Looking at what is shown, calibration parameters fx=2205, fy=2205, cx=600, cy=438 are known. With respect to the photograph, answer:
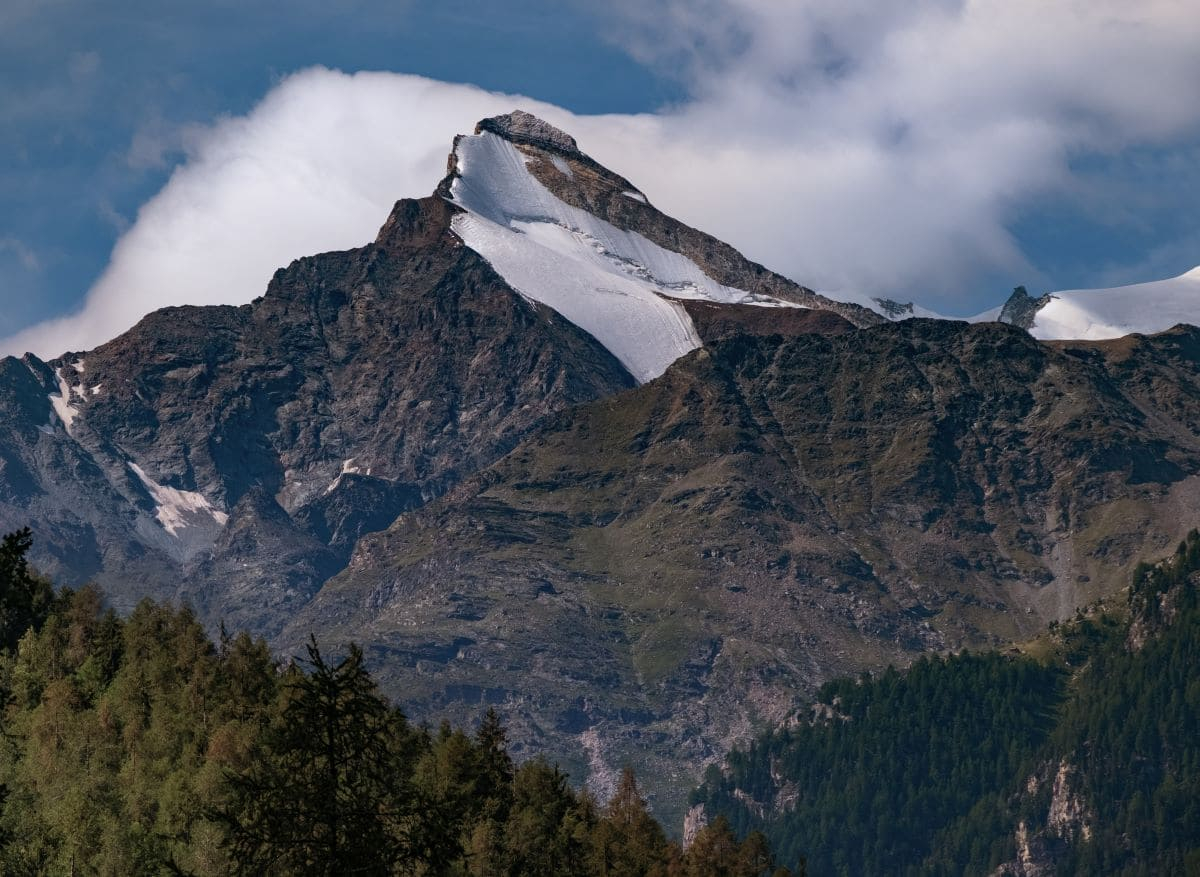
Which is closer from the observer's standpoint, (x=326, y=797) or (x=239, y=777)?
(x=326, y=797)

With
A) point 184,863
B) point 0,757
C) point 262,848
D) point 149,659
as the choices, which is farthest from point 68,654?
point 262,848

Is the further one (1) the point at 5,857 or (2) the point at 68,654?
(2) the point at 68,654

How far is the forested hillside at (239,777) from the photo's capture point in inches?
3083

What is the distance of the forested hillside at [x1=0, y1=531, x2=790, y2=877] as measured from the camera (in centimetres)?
7831

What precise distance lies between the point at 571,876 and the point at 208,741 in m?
31.7

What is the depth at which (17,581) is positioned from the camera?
10356cm

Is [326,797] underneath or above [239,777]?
underneath

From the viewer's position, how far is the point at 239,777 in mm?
79125

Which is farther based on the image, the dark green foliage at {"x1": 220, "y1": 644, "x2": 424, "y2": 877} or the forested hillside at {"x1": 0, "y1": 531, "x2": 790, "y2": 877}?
the forested hillside at {"x1": 0, "y1": 531, "x2": 790, "y2": 877}

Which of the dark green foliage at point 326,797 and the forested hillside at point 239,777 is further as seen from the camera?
the forested hillside at point 239,777

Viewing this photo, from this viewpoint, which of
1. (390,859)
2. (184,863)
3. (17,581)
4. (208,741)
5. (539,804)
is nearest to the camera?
(390,859)

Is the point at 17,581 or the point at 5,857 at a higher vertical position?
the point at 17,581

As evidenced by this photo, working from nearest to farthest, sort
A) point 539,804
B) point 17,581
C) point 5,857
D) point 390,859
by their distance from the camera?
point 390,859, point 17,581, point 5,857, point 539,804

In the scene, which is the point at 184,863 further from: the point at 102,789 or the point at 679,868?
the point at 679,868
